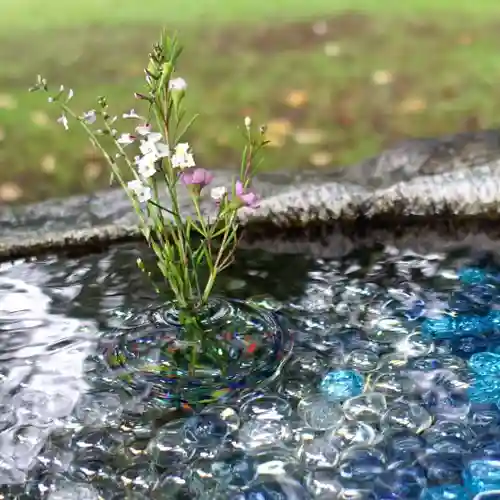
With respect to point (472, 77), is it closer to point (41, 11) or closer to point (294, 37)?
point (294, 37)

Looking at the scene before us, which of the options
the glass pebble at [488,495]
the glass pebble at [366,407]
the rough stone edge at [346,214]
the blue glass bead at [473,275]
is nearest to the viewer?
the glass pebble at [488,495]

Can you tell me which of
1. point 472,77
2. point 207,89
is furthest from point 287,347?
point 472,77

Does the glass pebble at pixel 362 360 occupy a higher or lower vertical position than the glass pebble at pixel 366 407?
higher

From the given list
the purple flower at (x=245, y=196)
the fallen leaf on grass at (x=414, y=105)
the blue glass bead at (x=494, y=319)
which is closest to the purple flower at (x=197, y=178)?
the purple flower at (x=245, y=196)

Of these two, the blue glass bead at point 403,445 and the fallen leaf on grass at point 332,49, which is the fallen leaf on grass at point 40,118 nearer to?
the fallen leaf on grass at point 332,49

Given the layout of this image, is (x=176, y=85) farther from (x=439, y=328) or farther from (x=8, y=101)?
(x=8, y=101)

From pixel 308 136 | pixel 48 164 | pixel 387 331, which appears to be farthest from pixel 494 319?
pixel 48 164
